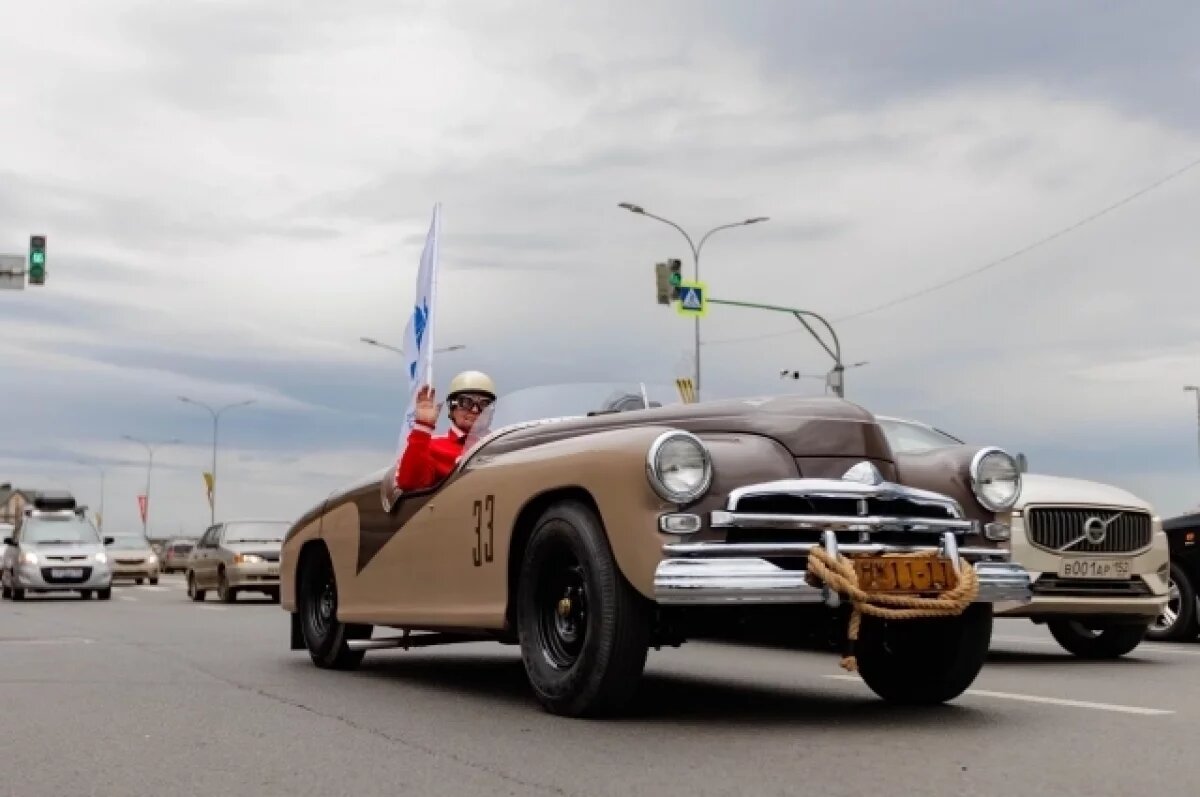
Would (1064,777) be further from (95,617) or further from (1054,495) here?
(95,617)

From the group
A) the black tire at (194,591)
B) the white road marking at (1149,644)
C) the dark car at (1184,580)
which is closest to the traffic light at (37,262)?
the black tire at (194,591)

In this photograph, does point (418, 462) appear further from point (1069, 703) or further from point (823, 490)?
point (1069, 703)

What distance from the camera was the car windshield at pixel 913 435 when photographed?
1042cm

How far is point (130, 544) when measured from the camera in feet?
123

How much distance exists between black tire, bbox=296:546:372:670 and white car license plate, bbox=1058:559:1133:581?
4.61 meters

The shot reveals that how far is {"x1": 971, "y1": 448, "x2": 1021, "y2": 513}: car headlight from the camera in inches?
277

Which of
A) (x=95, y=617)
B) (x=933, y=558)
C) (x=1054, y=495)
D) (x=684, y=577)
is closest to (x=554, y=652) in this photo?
(x=684, y=577)

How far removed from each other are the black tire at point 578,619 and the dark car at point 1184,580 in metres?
8.02

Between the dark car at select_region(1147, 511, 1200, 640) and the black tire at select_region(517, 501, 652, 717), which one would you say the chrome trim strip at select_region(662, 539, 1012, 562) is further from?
the dark car at select_region(1147, 511, 1200, 640)

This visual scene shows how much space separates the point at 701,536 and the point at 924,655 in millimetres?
1716

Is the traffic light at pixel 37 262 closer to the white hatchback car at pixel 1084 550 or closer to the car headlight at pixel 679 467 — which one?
the white hatchback car at pixel 1084 550

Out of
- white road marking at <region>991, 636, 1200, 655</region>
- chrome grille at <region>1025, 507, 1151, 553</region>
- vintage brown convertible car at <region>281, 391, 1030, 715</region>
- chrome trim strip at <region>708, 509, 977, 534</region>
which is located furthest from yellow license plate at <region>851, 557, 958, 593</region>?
white road marking at <region>991, 636, 1200, 655</region>

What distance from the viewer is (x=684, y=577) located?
6.05 m

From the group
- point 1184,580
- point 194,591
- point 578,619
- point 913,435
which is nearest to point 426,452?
point 578,619
